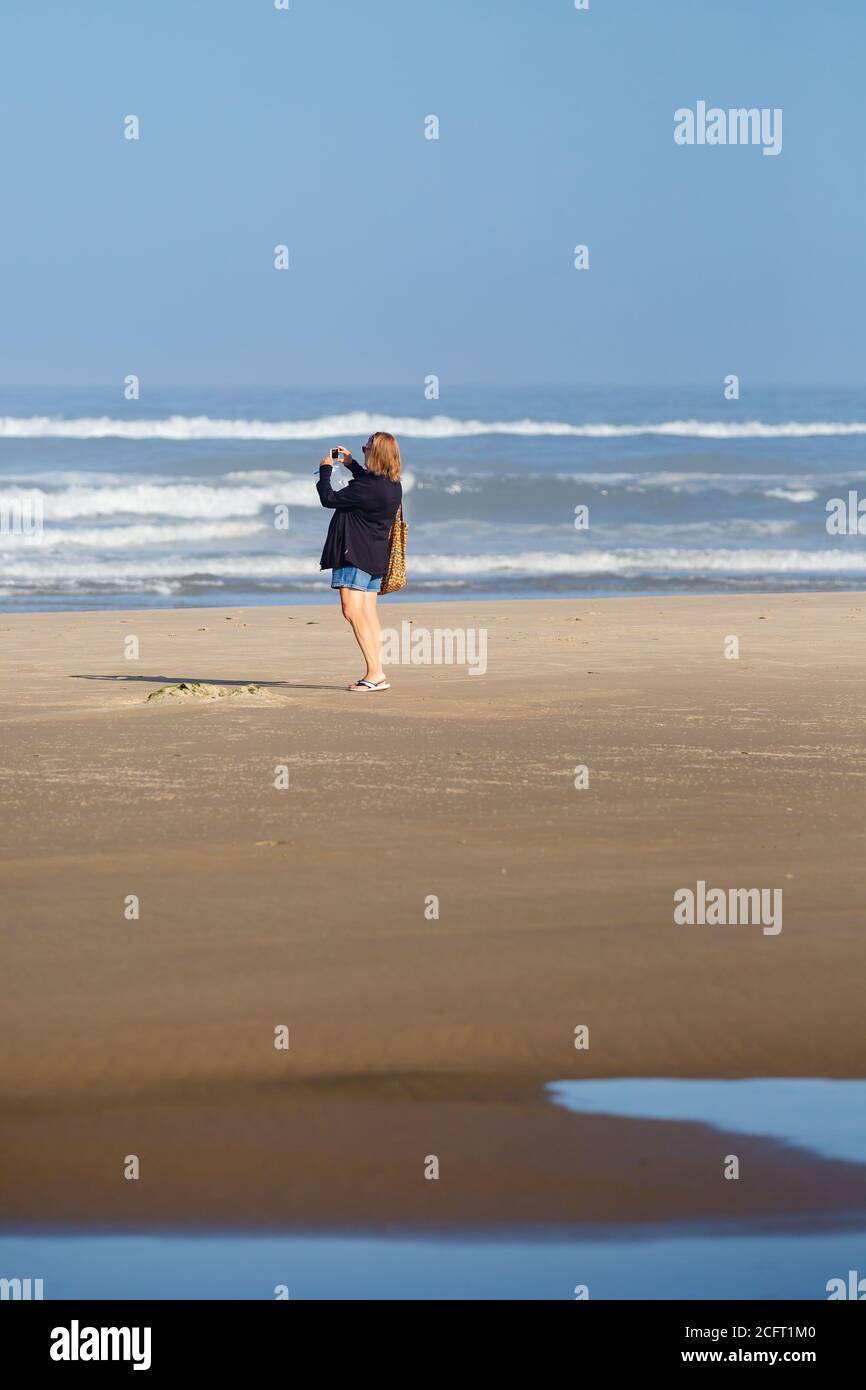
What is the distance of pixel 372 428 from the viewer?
50750 mm

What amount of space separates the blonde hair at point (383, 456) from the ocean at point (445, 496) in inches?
318

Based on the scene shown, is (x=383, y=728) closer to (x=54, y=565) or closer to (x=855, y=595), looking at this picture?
(x=855, y=595)

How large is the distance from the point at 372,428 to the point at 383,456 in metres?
40.8

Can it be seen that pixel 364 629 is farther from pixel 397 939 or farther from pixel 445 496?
pixel 445 496

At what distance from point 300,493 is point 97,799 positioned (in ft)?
86.6

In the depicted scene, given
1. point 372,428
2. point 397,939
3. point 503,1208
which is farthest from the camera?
point 372,428

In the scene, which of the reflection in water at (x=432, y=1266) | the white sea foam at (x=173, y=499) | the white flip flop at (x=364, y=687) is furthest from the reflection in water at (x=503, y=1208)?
the white sea foam at (x=173, y=499)

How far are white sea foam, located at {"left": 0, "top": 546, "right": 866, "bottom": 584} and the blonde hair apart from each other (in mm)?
10938

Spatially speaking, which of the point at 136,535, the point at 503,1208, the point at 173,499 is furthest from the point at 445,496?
the point at 503,1208

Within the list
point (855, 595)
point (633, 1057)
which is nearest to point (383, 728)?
point (633, 1057)

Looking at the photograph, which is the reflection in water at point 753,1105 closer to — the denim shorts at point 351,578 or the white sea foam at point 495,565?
the denim shorts at point 351,578

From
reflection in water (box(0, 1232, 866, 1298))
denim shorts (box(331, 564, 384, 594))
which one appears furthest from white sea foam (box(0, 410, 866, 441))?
reflection in water (box(0, 1232, 866, 1298))

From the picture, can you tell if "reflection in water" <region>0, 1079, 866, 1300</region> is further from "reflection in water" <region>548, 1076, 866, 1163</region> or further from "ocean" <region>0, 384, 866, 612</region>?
"ocean" <region>0, 384, 866, 612</region>
